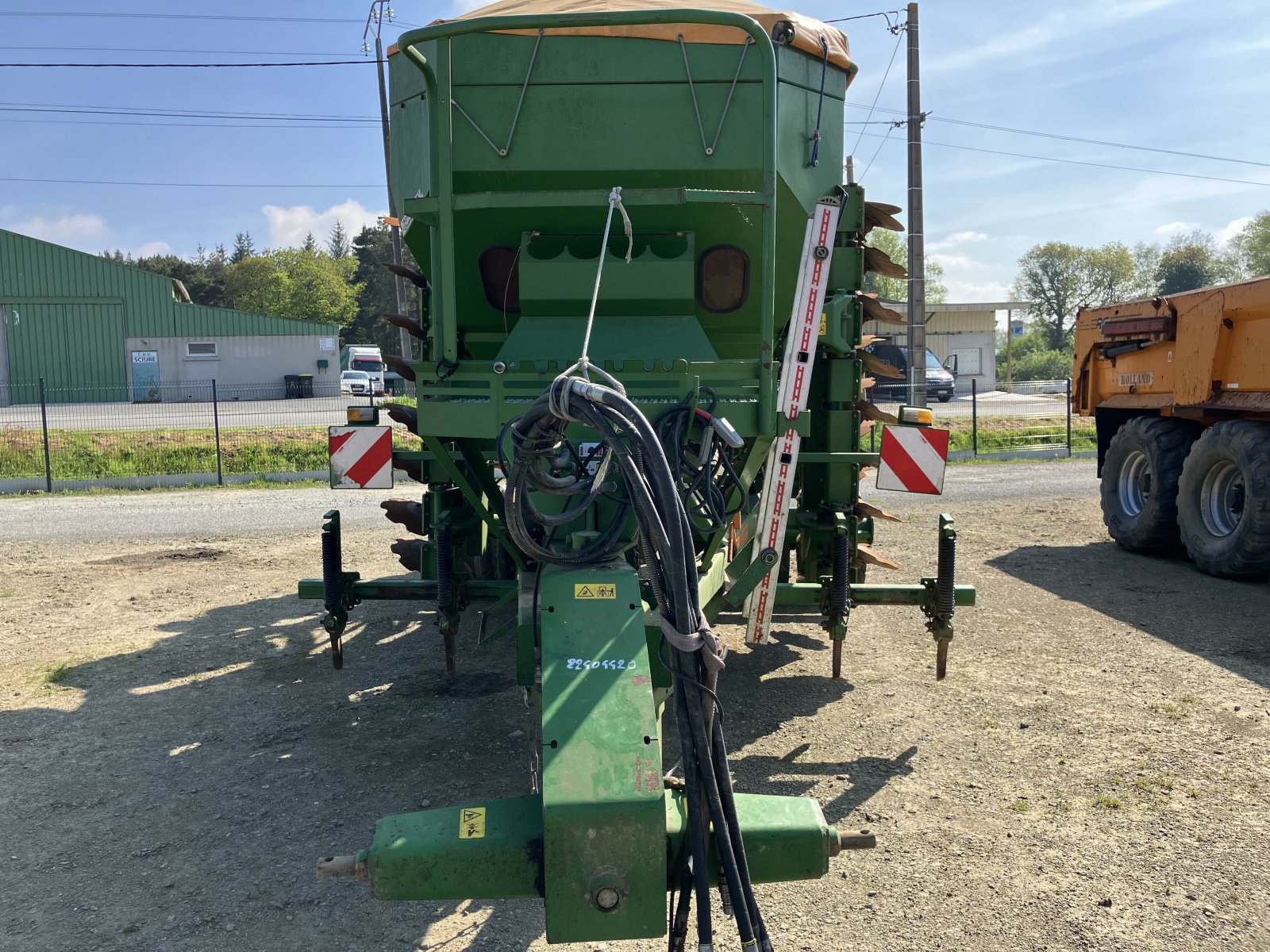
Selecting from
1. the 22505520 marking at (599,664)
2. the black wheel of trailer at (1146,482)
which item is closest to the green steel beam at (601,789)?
the 22505520 marking at (599,664)

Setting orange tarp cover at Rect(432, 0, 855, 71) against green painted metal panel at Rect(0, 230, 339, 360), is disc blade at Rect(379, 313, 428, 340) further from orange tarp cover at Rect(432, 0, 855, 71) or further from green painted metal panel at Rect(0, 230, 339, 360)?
green painted metal panel at Rect(0, 230, 339, 360)

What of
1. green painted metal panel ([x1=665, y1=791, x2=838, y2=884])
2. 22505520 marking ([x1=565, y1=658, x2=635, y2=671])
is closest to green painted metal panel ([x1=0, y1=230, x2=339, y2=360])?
22505520 marking ([x1=565, y1=658, x2=635, y2=671])

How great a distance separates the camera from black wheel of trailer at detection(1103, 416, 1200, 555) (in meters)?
9.01

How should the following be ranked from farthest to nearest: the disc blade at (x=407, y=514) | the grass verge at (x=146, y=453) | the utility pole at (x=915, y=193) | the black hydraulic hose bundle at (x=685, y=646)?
the utility pole at (x=915, y=193) → the grass verge at (x=146, y=453) → the disc blade at (x=407, y=514) → the black hydraulic hose bundle at (x=685, y=646)

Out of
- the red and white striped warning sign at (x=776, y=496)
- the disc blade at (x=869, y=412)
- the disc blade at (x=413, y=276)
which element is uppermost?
the disc blade at (x=413, y=276)

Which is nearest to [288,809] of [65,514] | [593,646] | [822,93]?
[593,646]

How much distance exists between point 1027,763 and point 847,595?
3.52 ft

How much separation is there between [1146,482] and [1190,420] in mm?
686

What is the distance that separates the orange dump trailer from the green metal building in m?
25.4

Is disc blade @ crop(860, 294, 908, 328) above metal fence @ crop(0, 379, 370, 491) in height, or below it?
above

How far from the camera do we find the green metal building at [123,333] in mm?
32094

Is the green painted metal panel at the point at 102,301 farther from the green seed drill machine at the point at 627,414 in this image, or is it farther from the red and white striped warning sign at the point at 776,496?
the red and white striped warning sign at the point at 776,496

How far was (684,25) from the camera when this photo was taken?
4363 mm

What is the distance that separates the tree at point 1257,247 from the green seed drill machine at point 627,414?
5611 cm
